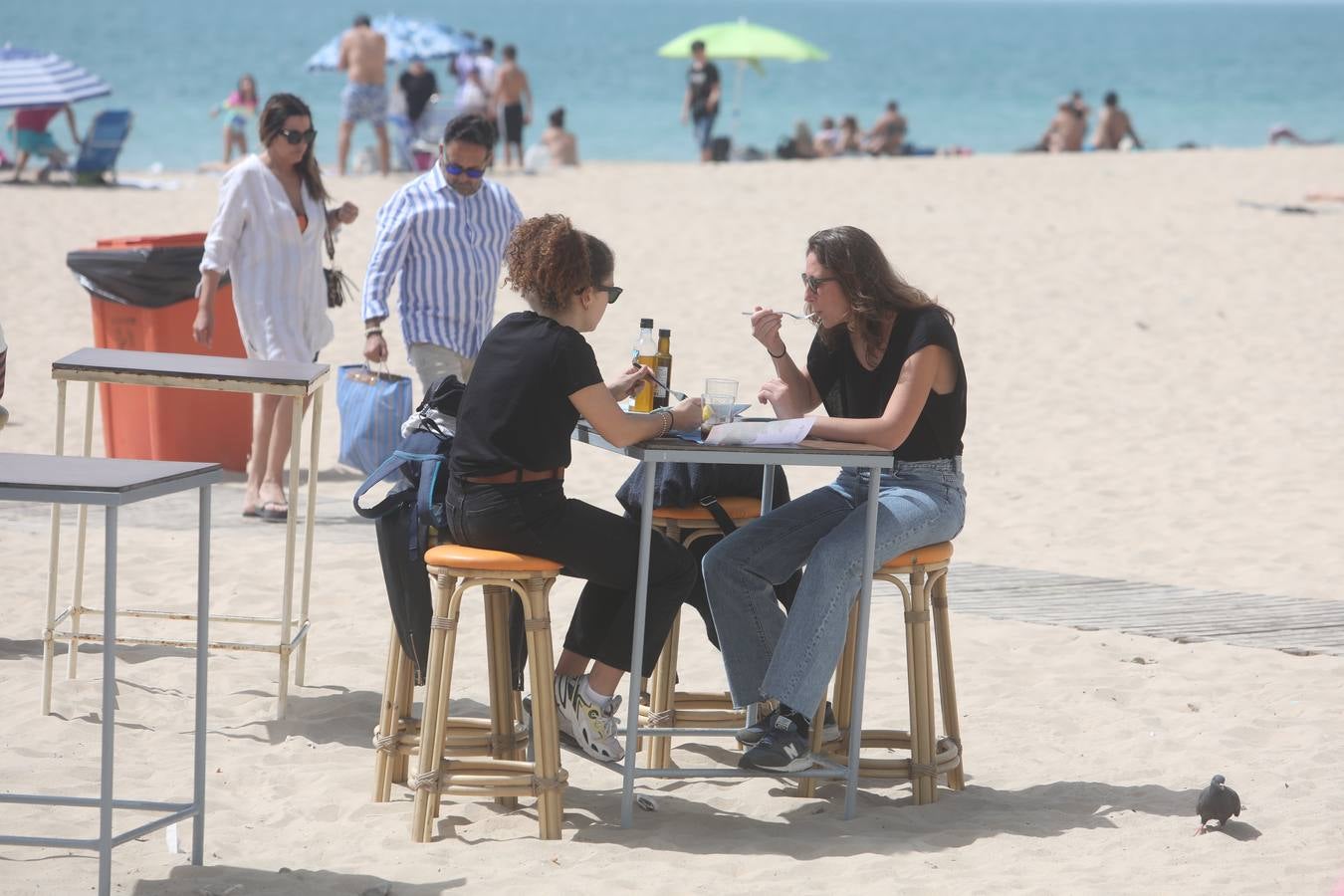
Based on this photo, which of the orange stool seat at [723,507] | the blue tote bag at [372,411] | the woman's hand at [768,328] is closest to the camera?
the woman's hand at [768,328]

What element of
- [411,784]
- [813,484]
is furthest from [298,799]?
[813,484]

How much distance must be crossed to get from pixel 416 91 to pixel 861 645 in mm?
17769

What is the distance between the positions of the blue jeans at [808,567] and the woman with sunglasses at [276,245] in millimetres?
2654

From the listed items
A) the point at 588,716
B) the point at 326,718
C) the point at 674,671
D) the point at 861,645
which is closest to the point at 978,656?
the point at 674,671

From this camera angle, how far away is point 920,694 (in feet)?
13.7

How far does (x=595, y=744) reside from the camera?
417 cm

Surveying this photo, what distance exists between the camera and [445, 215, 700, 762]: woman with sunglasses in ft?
12.8

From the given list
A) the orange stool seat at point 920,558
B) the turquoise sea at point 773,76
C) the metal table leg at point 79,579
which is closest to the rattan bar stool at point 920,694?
the orange stool seat at point 920,558

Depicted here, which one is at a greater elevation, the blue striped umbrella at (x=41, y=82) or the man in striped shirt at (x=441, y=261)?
the blue striped umbrella at (x=41, y=82)

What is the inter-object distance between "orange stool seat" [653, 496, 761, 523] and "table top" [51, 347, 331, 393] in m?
1.02

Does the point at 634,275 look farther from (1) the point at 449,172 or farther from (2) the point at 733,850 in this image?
(2) the point at 733,850

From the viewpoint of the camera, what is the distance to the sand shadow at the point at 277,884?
3.59m

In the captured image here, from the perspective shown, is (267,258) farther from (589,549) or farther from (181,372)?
(589,549)

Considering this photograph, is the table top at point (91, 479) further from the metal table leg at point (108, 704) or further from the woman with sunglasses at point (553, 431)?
the woman with sunglasses at point (553, 431)
